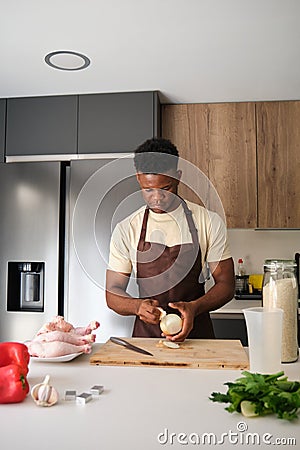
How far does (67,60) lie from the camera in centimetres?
248

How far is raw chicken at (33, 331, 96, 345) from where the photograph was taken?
135cm

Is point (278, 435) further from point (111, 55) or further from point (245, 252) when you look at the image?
point (245, 252)

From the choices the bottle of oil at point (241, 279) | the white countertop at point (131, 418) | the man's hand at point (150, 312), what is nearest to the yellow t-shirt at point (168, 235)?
the man's hand at point (150, 312)

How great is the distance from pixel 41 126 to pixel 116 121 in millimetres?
469

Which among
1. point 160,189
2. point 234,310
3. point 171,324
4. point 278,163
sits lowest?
point 234,310

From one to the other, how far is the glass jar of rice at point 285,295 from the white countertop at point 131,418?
0.47ft

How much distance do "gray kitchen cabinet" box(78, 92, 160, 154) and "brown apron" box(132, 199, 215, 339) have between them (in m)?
1.12

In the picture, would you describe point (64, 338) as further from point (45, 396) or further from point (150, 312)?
point (45, 396)

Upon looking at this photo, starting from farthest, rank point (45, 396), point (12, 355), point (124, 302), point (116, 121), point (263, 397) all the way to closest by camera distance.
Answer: point (116, 121) → point (124, 302) → point (12, 355) → point (45, 396) → point (263, 397)

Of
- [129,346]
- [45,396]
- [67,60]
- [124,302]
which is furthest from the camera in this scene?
[67,60]

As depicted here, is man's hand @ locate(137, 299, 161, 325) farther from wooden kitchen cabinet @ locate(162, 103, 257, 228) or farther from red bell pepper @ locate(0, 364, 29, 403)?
wooden kitchen cabinet @ locate(162, 103, 257, 228)

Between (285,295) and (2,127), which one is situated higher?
(2,127)

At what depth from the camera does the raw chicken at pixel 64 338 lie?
4.42 ft

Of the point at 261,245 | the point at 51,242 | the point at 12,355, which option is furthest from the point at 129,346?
the point at 261,245
